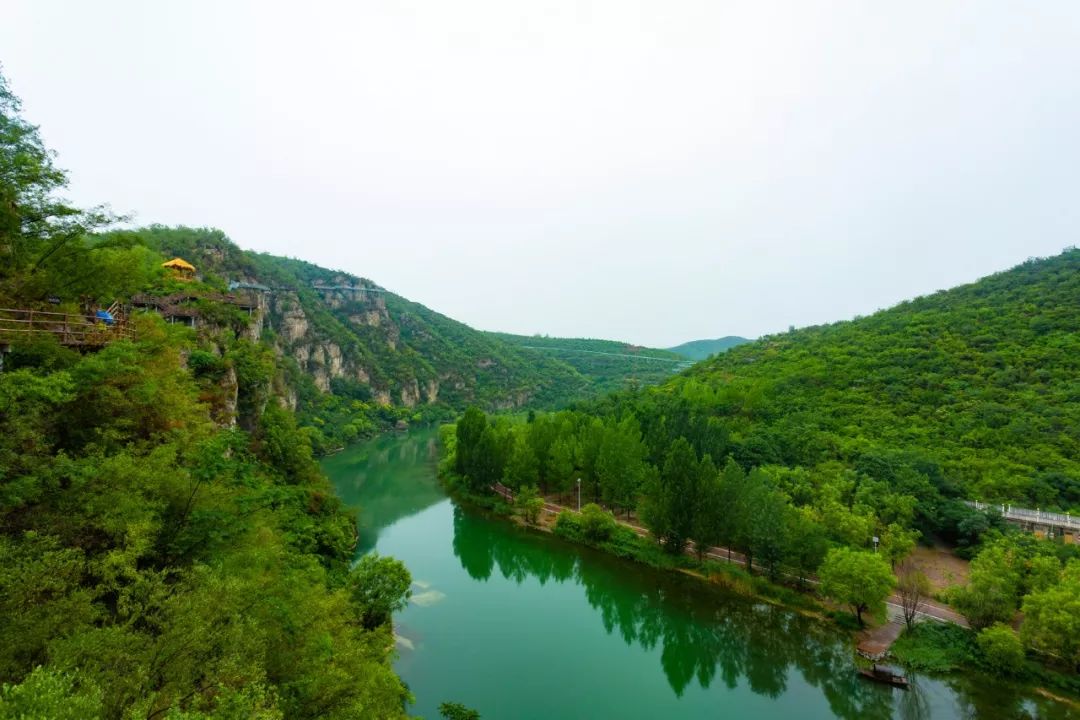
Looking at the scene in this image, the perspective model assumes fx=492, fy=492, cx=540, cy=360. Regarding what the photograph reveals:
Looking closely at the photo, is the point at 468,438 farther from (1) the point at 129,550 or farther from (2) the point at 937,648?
(1) the point at 129,550

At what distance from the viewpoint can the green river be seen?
47.5 feet

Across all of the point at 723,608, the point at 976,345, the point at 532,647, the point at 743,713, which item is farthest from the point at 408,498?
the point at 976,345

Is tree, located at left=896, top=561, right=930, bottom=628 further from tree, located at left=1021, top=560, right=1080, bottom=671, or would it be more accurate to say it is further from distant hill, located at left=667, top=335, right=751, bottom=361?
distant hill, located at left=667, top=335, right=751, bottom=361

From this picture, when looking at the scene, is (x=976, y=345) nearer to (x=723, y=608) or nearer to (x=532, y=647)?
(x=723, y=608)

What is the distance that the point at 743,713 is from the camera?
14438 mm

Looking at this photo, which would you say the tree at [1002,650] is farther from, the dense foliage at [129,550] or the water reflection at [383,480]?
the water reflection at [383,480]

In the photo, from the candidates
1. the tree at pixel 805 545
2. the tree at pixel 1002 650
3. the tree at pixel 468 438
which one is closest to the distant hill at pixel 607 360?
the tree at pixel 468 438

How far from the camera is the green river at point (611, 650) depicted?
1447 cm

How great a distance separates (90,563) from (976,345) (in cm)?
5047

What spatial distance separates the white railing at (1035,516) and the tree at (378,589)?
25.6 metres

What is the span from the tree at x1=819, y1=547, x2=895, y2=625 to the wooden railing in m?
22.4

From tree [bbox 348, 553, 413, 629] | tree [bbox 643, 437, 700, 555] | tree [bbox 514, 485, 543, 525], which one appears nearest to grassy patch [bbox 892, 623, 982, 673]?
tree [bbox 643, 437, 700, 555]

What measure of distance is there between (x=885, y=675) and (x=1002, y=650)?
3.43m

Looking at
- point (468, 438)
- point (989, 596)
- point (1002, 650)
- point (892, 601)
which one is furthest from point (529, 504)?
point (1002, 650)
